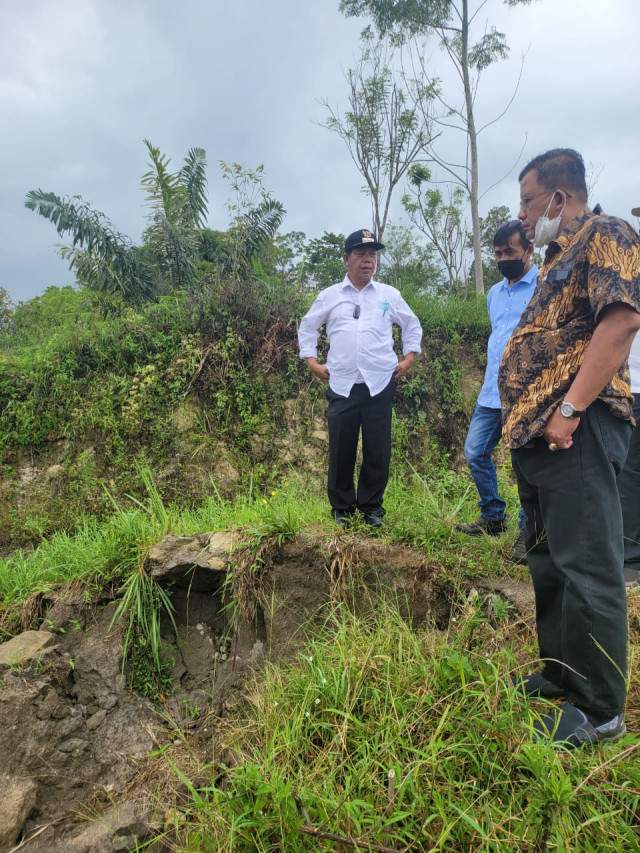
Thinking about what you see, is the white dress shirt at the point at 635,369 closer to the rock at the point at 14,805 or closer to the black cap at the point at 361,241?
the black cap at the point at 361,241

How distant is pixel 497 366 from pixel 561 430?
1.86m

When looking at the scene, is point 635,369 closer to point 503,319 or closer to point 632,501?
point 632,501

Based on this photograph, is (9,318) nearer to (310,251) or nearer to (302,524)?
(310,251)

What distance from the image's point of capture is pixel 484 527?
3545mm

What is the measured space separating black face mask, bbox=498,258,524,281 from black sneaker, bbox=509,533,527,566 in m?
1.71

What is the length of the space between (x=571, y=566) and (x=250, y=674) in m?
2.01

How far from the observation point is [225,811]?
187cm

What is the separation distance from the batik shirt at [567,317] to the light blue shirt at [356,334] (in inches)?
59.1

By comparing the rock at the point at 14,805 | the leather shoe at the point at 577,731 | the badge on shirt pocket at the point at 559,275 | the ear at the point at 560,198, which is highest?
the ear at the point at 560,198

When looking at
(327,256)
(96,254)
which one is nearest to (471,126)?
(327,256)

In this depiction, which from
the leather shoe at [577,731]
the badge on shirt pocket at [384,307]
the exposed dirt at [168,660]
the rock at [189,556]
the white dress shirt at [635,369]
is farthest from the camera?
the badge on shirt pocket at [384,307]

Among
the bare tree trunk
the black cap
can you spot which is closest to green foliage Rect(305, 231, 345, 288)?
the bare tree trunk

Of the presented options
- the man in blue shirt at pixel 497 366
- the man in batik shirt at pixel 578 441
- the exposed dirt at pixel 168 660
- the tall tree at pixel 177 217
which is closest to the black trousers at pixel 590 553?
the man in batik shirt at pixel 578 441

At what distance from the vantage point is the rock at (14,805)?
2.24 meters
